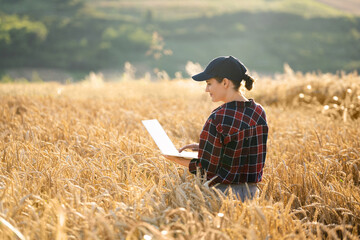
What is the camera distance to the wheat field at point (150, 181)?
1.85 meters

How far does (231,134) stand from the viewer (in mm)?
2355

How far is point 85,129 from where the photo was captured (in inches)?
158

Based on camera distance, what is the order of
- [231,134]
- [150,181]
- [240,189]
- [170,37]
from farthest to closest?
[170,37]
[150,181]
[240,189]
[231,134]

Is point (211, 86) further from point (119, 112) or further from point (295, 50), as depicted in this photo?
point (295, 50)

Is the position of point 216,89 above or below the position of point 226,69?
below

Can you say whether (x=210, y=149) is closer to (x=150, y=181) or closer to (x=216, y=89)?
(x=216, y=89)

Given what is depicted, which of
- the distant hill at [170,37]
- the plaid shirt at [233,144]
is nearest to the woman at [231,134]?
the plaid shirt at [233,144]

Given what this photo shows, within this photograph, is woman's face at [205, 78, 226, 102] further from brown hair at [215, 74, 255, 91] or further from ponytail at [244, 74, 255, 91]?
ponytail at [244, 74, 255, 91]

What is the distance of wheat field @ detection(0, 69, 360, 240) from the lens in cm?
185

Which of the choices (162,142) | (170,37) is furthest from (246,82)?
(170,37)

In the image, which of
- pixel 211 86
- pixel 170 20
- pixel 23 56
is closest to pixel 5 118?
pixel 211 86

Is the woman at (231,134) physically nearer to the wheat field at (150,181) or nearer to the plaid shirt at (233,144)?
the plaid shirt at (233,144)

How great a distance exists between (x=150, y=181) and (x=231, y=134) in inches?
25.6

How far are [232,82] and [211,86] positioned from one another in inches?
5.2
